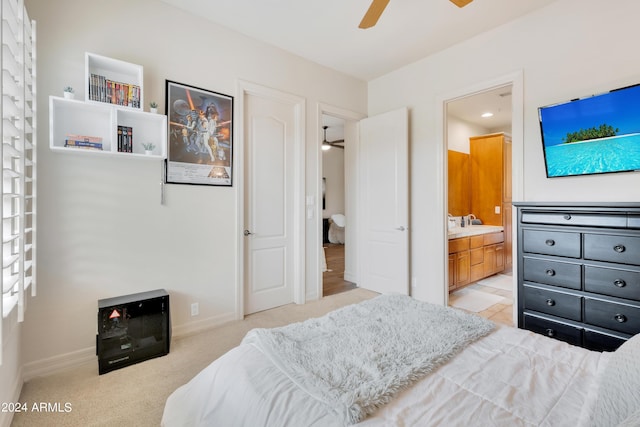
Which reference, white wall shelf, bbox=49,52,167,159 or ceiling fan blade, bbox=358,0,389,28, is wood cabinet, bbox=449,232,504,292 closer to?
ceiling fan blade, bbox=358,0,389,28

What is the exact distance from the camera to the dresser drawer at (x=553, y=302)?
83.2 inches

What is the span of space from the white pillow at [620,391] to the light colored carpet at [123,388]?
6.42 feet

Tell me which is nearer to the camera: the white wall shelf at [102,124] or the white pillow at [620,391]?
the white pillow at [620,391]

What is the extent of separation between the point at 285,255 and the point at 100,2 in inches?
108

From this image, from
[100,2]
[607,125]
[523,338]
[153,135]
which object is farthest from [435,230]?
[100,2]

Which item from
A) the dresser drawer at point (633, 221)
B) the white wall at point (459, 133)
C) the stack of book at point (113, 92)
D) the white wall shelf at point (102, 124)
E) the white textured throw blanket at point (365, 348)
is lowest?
the white textured throw blanket at point (365, 348)

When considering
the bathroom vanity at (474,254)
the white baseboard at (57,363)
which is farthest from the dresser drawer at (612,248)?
the white baseboard at (57,363)

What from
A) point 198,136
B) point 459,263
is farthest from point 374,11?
point 459,263

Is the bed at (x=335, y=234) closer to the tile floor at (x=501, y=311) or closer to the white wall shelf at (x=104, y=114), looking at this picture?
the tile floor at (x=501, y=311)

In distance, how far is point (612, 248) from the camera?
1.97 metres

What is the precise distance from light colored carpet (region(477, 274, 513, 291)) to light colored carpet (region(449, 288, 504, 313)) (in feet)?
1.53

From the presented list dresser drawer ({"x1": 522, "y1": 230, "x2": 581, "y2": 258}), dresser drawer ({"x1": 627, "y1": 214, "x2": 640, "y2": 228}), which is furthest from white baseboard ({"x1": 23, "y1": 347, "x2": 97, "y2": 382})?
dresser drawer ({"x1": 627, "y1": 214, "x2": 640, "y2": 228})

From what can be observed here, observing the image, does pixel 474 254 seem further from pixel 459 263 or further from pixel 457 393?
pixel 457 393

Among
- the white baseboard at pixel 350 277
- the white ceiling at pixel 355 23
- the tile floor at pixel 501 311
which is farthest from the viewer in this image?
the white baseboard at pixel 350 277
